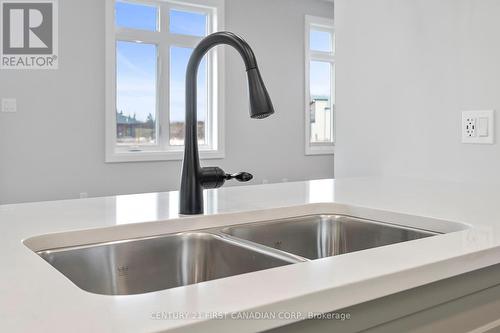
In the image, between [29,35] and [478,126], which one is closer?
[478,126]

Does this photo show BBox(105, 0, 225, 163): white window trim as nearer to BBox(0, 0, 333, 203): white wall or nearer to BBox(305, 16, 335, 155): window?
BBox(0, 0, 333, 203): white wall

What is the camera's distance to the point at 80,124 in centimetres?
437

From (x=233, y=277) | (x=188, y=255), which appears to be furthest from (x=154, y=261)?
(x=233, y=277)

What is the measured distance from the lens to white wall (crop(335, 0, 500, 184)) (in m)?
1.61

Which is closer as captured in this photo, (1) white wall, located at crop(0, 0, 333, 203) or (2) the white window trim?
(1) white wall, located at crop(0, 0, 333, 203)

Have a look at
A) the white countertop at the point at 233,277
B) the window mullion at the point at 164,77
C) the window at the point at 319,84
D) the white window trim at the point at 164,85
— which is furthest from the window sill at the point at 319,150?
the white countertop at the point at 233,277

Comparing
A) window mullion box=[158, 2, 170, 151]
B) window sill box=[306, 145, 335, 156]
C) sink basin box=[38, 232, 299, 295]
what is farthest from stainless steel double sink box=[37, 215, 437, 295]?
window sill box=[306, 145, 335, 156]

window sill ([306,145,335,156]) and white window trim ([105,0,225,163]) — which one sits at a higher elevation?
white window trim ([105,0,225,163])

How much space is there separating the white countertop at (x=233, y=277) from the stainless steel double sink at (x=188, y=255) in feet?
0.08

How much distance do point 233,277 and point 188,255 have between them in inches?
15.4

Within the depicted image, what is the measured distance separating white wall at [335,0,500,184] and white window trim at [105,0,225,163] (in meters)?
2.83

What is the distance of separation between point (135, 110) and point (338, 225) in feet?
13.0

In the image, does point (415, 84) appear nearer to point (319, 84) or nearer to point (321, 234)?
point (321, 234)

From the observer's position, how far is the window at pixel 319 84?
19.0 ft
